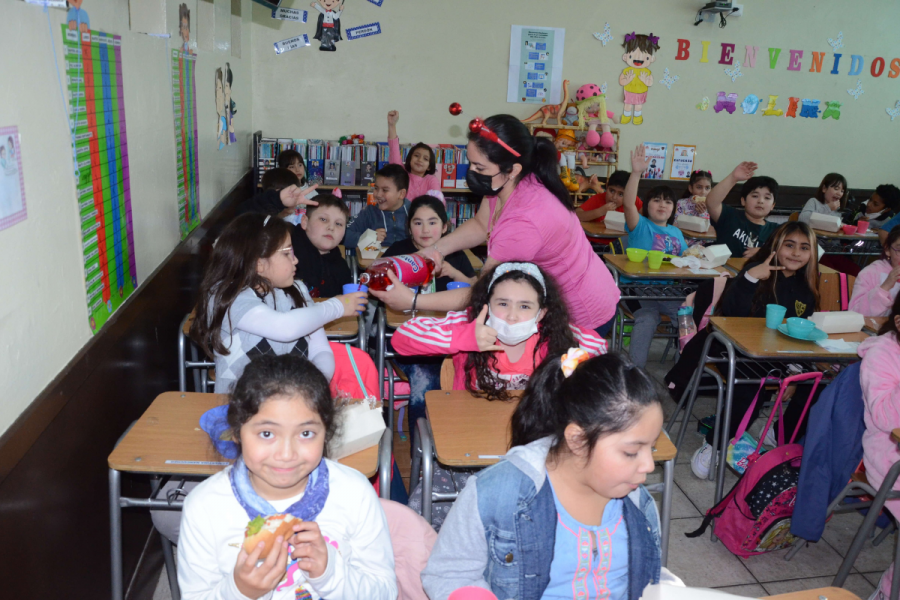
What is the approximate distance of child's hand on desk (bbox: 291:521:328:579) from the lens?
1146 millimetres

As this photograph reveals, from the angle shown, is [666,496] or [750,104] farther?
[750,104]

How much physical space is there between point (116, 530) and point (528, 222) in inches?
64.4

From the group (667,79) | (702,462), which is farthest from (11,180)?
(667,79)

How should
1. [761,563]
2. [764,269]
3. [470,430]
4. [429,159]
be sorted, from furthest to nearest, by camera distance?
1. [429,159]
2. [764,269]
3. [761,563]
4. [470,430]

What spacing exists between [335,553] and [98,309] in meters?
1.06

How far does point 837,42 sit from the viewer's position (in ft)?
22.7

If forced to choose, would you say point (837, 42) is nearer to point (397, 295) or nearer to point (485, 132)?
point (485, 132)

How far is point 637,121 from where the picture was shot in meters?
6.76

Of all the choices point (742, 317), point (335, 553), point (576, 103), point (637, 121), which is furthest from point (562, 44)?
point (335, 553)

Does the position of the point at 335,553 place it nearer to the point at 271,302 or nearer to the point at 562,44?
the point at 271,302

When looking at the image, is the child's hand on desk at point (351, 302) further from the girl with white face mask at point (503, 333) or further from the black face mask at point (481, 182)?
the black face mask at point (481, 182)

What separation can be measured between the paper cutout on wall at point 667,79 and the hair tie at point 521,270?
5.23m

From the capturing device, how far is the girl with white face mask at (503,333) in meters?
2.21

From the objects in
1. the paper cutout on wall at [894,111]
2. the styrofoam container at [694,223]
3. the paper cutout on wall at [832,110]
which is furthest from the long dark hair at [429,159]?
the paper cutout on wall at [894,111]
